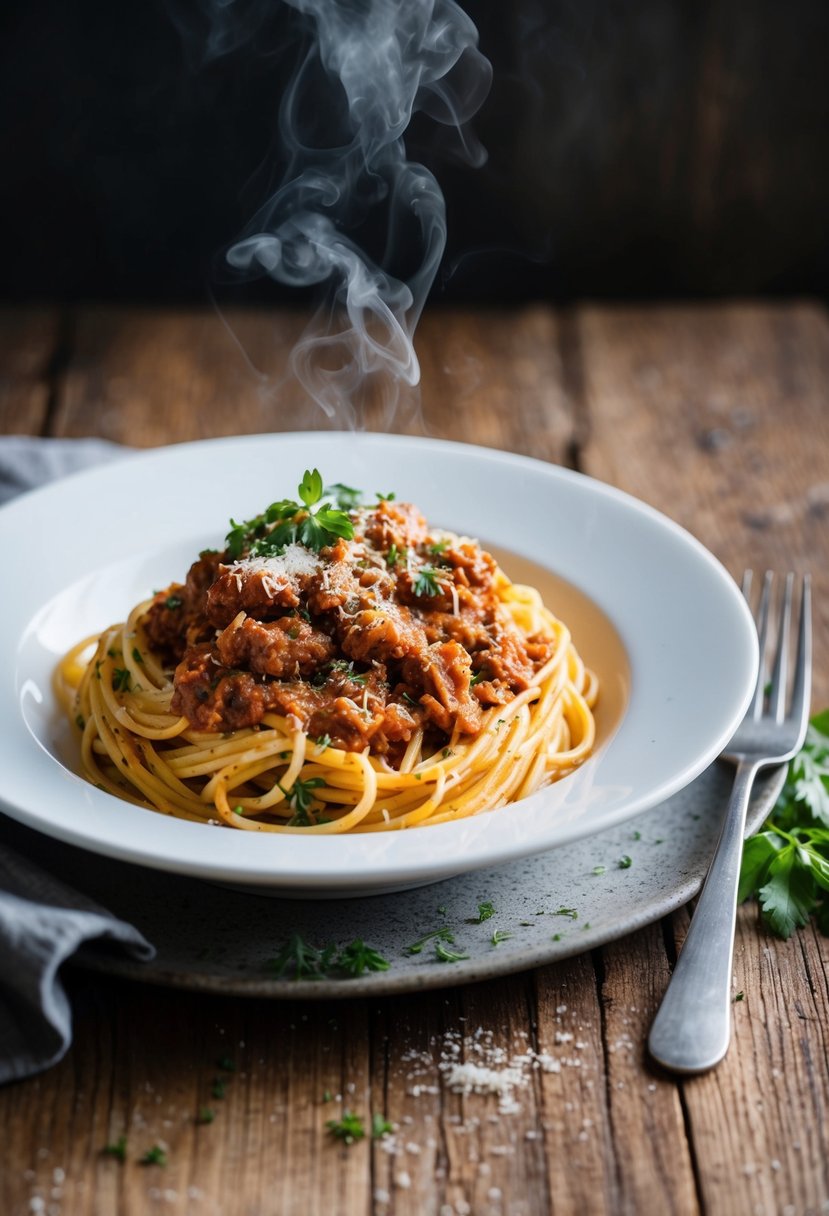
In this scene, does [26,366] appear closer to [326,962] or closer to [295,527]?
[295,527]

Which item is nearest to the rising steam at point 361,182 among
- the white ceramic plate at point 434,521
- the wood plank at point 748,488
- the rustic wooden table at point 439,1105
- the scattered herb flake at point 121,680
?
the white ceramic plate at point 434,521

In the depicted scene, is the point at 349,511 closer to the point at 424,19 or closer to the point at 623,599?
the point at 623,599

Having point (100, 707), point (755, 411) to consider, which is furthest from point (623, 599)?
point (755, 411)

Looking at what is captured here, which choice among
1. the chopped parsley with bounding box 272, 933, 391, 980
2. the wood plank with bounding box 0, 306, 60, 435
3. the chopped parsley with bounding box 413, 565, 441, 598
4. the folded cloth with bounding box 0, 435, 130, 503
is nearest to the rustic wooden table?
the chopped parsley with bounding box 272, 933, 391, 980

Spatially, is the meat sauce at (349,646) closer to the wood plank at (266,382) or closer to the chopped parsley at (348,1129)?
the chopped parsley at (348,1129)

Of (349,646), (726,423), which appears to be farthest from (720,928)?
(726,423)
